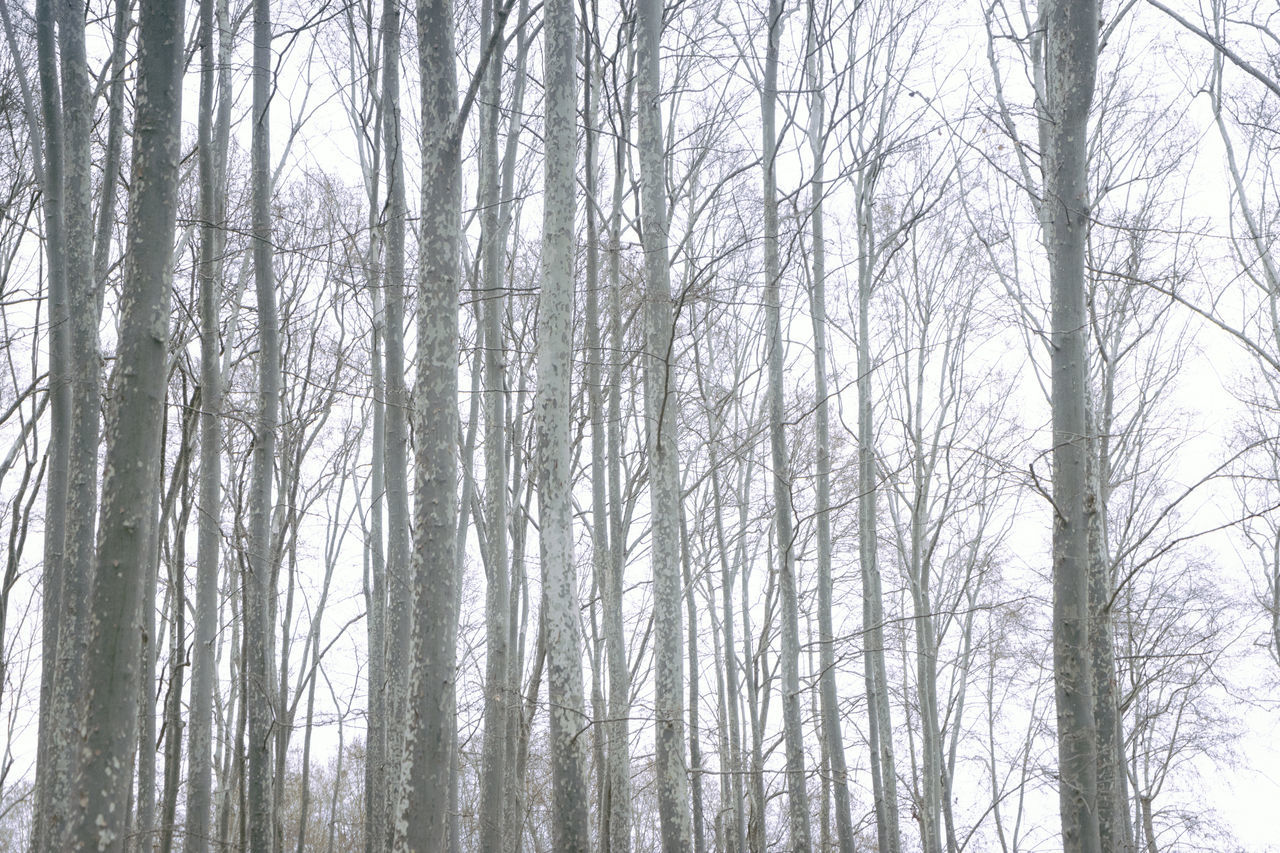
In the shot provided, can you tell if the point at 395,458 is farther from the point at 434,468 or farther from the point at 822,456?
the point at 822,456

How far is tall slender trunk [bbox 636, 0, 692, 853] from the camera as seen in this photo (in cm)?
571

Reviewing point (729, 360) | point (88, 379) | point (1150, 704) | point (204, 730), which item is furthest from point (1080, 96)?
point (1150, 704)

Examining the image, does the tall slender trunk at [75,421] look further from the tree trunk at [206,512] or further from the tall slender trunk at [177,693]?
the tall slender trunk at [177,693]

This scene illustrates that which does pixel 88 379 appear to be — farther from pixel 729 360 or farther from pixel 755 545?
pixel 755 545

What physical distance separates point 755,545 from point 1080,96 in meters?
12.7

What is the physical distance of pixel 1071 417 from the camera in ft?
14.7

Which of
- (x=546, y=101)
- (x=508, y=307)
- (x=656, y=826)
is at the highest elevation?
(x=508, y=307)

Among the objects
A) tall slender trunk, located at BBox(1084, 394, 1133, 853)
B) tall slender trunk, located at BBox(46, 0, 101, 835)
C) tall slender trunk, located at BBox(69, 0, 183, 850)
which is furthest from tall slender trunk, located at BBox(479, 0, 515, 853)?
tall slender trunk, located at BBox(1084, 394, 1133, 853)

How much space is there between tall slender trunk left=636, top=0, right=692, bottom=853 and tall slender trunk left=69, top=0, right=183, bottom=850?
A: 2924 mm

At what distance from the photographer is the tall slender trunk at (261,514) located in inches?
258

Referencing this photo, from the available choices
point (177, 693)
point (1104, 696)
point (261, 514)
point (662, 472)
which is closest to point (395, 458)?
point (261, 514)

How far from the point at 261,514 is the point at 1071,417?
5.53 metres

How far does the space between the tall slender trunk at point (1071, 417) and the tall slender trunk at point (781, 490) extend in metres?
3.11

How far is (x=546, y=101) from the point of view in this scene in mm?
5195
